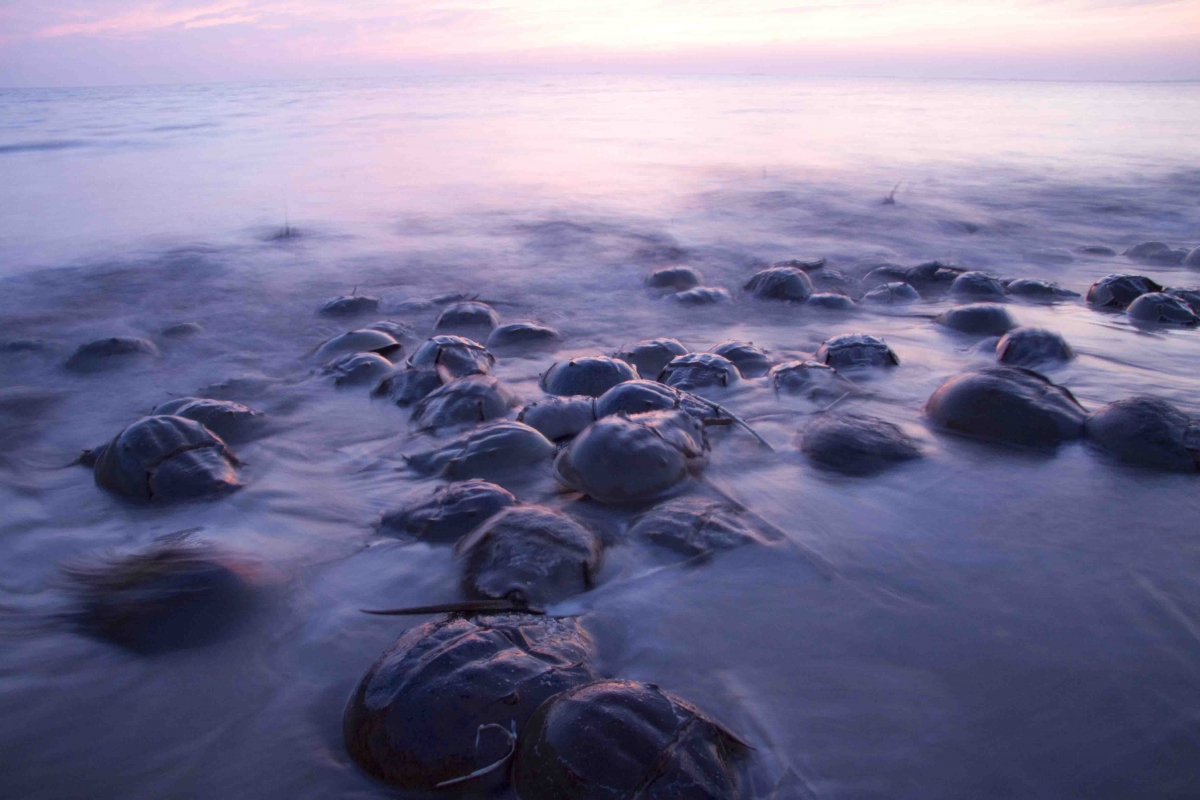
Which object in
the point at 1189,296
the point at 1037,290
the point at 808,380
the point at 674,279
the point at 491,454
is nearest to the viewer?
the point at 491,454

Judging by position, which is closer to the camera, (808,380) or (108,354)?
(808,380)

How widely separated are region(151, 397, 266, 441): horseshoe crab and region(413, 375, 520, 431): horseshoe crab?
705 mm

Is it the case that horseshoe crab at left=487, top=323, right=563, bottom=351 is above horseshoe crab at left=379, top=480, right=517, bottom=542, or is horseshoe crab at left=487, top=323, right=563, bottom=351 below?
below

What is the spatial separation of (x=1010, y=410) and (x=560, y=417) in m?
1.72

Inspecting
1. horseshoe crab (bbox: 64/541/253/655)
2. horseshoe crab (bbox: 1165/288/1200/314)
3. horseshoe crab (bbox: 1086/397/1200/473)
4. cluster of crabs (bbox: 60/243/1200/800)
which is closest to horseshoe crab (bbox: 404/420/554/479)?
cluster of crabs (bbox: 60/243/1200/800)

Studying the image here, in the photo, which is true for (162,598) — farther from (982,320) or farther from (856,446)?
Result: (982,320)

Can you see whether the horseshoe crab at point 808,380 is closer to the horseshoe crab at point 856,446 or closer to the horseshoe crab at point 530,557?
the horseshoe crab at point 856,446

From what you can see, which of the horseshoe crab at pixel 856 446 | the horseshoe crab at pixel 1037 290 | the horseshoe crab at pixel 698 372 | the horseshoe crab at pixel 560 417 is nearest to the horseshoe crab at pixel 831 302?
the horseshoe crab at pixel 1037 290

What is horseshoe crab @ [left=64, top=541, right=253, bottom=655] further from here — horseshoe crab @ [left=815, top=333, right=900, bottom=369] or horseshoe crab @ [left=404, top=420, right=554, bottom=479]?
horseshoe crab @ [left=815, top=333, right=900, bottom=369]

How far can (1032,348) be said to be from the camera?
3.70 m

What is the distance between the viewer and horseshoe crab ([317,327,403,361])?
13.2 ft

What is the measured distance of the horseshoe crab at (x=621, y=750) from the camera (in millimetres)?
1195

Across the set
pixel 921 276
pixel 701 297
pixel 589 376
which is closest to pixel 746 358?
pixel 589 376

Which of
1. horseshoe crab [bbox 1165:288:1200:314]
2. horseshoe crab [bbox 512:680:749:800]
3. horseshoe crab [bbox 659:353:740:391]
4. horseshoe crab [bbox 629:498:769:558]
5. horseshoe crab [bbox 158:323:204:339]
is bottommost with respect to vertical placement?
horseshoe crab [bbox 158:323:204:339]
